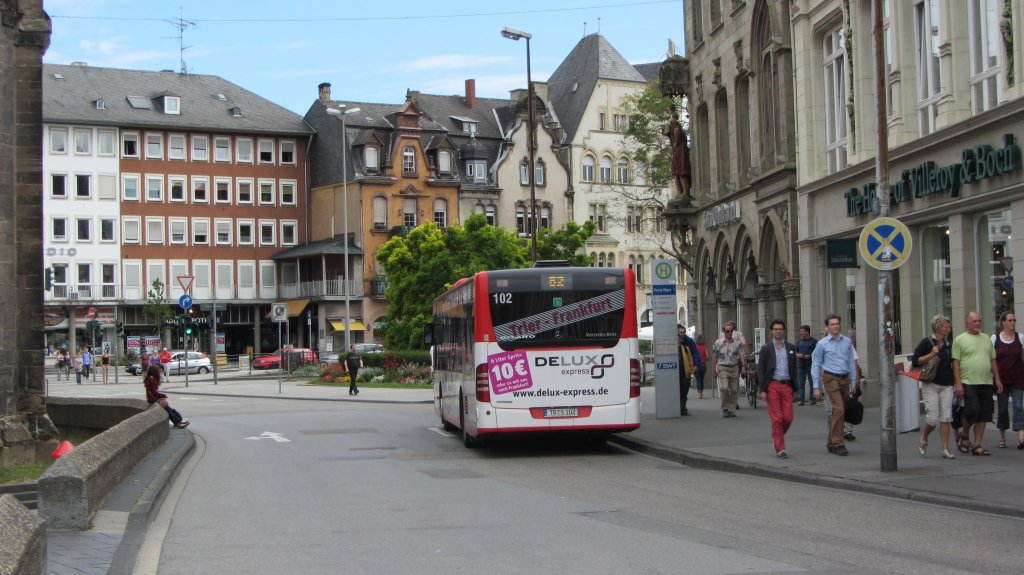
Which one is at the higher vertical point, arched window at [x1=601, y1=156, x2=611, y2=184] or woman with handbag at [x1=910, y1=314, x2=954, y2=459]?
arched window at [x1=601, y1=156, x2=611, y2=184]

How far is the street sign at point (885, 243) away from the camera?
48.4 feet

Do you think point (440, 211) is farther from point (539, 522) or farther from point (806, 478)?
point (539, 522)

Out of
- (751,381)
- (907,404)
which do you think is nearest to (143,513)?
(907,404)

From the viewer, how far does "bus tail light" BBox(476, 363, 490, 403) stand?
1917cm

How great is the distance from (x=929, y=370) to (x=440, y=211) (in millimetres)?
78235

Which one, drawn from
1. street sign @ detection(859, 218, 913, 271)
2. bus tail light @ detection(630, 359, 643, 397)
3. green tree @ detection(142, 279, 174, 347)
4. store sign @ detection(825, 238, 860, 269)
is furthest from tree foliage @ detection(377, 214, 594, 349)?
street sign @ detection(859, 218, 913, 271)

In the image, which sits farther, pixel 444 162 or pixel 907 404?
pixel 444 162

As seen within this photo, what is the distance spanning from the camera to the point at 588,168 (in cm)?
9888

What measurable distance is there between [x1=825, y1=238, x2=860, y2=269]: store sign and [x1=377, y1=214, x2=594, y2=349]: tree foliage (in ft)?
161

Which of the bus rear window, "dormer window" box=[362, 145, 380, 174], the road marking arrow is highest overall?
"dormer window" box=[362, 145, 380, 174]

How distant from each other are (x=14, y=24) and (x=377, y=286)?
221 ft

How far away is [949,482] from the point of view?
13.7 m

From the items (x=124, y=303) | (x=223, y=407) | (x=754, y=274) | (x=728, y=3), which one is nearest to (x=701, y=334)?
(x=754, y=274)

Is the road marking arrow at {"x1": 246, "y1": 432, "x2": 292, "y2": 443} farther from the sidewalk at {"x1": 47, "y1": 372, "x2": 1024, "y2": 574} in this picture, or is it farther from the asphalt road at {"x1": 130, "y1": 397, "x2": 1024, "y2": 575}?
the asphalt road at {"x1": 130, "y1": 397, "x2": 1024, "y2": 575}
